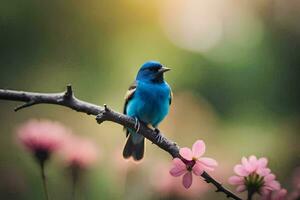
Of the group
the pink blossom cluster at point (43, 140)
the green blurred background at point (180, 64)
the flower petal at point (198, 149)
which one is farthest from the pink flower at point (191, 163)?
the green blurred background at point (180, 64)

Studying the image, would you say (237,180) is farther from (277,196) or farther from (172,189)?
(172,189)

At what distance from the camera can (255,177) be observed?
0.62 metres

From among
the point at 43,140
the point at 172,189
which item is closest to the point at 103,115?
the point at 43,140

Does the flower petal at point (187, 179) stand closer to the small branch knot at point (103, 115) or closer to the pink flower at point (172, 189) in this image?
the small branch knot at point (103, 115)

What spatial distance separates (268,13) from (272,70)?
15 centimetres

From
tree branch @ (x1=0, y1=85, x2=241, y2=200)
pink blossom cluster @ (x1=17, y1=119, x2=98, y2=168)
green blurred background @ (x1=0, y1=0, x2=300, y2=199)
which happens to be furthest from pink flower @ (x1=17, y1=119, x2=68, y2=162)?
green blurred background @ (x1=0, y1=0, x2=300, y2=199)

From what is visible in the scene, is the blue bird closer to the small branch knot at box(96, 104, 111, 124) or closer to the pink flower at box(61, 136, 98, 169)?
the pink flower at box(61, 136, 98, 169)

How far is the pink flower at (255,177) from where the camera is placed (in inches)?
24.0

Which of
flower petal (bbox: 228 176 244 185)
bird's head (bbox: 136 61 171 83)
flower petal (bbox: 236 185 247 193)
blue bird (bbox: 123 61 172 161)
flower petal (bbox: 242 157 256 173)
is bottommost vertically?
flower petal (bbox: 236 185 247 193)

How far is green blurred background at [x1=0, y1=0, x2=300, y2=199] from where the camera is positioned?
128cm

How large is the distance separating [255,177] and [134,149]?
0.43 m

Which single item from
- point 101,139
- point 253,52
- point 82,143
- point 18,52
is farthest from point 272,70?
point 82,143

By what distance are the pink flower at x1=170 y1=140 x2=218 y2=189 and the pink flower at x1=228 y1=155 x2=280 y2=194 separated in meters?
0.04

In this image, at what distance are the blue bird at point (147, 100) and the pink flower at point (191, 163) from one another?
1.36ft
